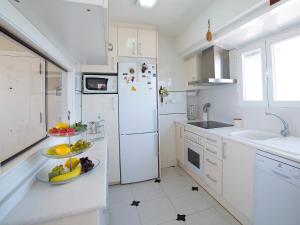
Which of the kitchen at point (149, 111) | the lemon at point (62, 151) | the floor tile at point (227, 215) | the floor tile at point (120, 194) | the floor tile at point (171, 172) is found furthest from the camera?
the floor tile at point (171, 172)

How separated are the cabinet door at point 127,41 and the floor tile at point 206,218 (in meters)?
2.34

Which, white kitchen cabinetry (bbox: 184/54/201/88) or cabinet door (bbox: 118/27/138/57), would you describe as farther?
white kitchen cabinetry (bbox: 184/54/201/88)

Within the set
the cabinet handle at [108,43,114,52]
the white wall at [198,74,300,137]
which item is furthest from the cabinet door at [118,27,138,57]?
the white wall at [198,74,300,137]

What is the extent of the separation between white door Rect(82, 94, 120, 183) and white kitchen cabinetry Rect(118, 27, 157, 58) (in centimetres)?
76

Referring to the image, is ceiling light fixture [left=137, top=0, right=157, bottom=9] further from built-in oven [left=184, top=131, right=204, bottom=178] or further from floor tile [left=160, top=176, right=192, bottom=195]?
floor tile [left=160, top=176, right=192, bottom=195]

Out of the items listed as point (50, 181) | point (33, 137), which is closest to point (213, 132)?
point (50, 181)

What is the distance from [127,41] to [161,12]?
65cm

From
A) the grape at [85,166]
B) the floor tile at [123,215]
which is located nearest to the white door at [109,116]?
the floor tile at [123,215]

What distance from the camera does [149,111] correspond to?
98.0 inches

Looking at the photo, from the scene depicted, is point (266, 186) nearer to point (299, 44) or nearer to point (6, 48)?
point (299, 44)

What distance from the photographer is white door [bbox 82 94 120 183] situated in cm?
227

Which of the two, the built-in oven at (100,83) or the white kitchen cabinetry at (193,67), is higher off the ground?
the white kitchen cabinetry at (193,67)

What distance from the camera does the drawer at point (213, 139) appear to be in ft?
5.93

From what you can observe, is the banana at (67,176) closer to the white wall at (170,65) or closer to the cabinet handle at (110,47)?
the cabinet handle at (110,47)
